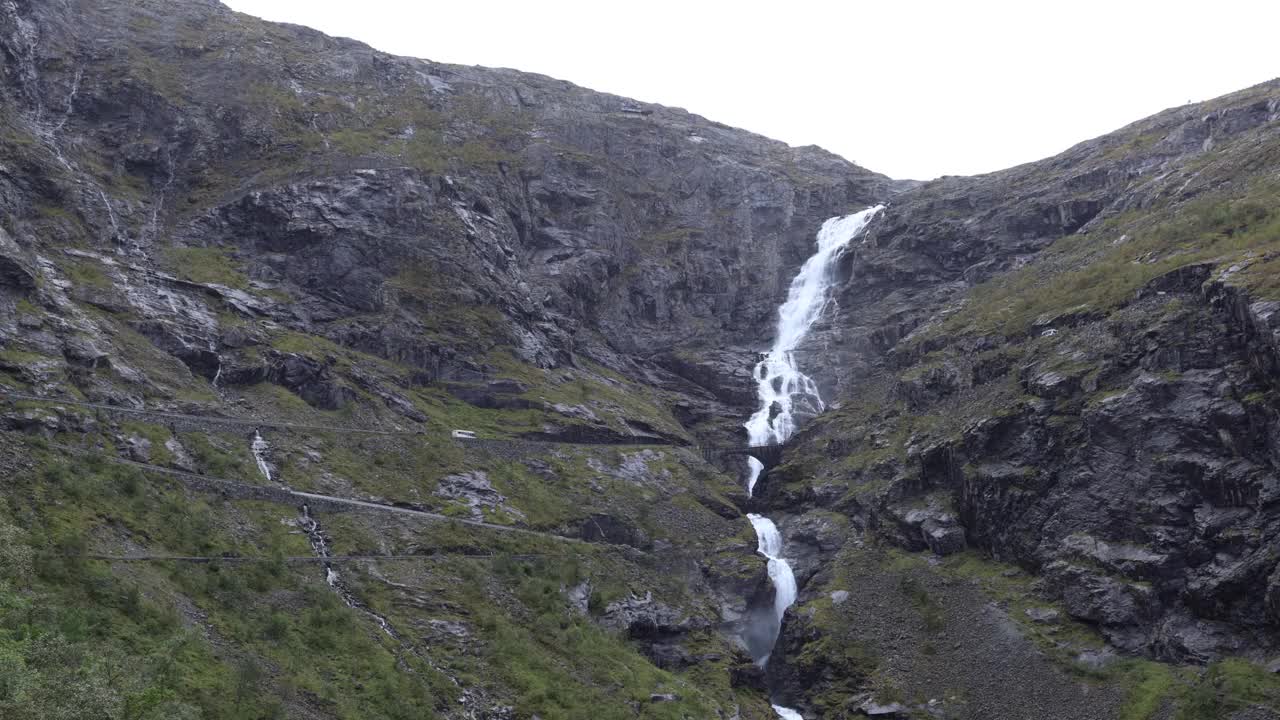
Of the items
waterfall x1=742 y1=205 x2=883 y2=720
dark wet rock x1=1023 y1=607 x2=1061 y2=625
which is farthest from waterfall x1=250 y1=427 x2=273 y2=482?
dark wet rock x1=1023 y1=607 x2=1061 y2=625

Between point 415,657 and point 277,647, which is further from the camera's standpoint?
point 415,657

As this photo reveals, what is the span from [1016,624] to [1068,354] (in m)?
23.7

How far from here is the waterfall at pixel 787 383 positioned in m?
73.9

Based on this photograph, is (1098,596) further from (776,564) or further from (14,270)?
(14,270)

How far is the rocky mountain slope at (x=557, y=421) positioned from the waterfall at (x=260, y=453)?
201 millimetres

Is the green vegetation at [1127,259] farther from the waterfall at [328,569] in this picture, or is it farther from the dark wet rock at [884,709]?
the waterfall at [328,569]

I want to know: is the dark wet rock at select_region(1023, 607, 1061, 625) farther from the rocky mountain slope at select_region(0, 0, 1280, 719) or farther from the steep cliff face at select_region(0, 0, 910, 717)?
the steep cliff face at select_region(0, 0, 910, 717)

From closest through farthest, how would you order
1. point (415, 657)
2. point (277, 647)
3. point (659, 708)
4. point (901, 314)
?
1. point (277, 647)
2. point (415, 657)
3. point (659, 708)
4. point (901, 314)

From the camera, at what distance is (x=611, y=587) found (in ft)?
209

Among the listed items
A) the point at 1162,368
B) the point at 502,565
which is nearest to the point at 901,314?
the point at 1162,368

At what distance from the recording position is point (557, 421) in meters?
87.4

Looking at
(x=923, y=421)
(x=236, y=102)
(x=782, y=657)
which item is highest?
(x=236, y=102)

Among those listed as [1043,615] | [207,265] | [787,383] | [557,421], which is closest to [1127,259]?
[787,383]

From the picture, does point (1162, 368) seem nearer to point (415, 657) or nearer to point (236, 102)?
point (415, 657)
